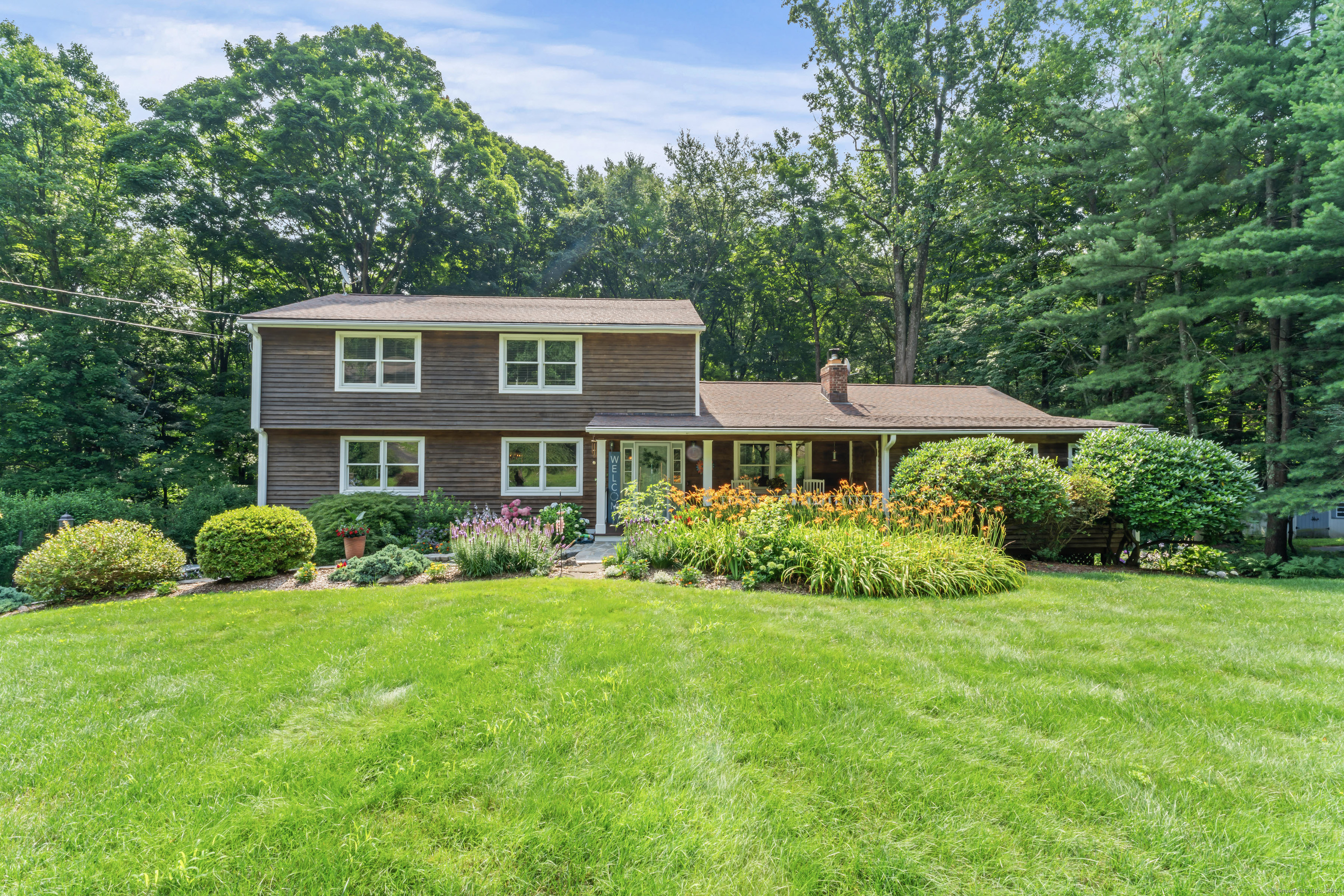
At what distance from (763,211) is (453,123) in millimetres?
14691

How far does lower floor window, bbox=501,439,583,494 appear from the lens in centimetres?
1307

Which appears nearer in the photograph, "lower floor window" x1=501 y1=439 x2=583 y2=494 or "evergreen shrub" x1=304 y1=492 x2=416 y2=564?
"evergreen shrub" x1=304 y1=492 x2=416 y2=564

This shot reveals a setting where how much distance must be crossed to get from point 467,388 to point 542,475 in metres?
2.90

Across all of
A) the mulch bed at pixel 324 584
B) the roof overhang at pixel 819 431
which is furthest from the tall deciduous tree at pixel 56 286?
the roof overhang at pixel 819 431

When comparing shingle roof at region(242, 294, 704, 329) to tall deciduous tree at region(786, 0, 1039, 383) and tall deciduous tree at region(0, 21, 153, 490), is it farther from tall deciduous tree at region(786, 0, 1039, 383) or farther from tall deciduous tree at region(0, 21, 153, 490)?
tall deciduous tree at region(786, 0, 1039, 383)

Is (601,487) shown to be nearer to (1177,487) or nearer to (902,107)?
(1177,487)

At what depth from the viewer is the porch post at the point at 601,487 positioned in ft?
39.9

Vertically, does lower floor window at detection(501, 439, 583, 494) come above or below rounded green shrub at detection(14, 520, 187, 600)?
above

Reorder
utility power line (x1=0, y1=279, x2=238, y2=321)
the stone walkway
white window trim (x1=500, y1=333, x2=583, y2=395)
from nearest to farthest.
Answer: the stone walkway
white window trim (x1=500, y1=333, x2=583, y2=395)
utility power line (x1=0, y1=279, x2=238, y2=321)

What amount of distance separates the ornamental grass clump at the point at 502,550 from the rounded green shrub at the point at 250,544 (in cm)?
236

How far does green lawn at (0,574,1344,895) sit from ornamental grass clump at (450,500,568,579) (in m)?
2.47

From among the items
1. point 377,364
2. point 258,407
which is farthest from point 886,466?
point 258,407

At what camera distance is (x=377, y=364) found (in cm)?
1252

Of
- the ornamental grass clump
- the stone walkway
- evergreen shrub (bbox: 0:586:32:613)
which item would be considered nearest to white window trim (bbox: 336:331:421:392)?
the stone walkway
